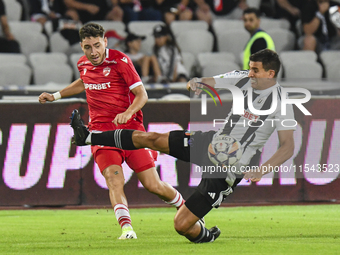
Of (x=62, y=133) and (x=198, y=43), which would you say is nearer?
(x=62, y=133)

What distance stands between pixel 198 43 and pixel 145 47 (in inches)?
45.1

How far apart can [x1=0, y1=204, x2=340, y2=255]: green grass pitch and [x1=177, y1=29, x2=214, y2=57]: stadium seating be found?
444 cm

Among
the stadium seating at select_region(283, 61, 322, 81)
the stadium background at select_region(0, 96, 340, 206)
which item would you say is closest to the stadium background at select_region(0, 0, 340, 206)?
the stadium background at select_region(0, 96, 340, 206)

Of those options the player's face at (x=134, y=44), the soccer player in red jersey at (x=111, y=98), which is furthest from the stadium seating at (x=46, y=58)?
the soccer player in red jersey at (x=111, y=98)

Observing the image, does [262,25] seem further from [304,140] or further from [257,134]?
[257,134]

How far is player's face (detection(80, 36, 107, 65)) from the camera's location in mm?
5844

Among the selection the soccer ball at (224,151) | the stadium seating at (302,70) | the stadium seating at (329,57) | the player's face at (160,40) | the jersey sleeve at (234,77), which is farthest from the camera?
the stadium seating at (329,57)

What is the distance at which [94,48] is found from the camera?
588 cm

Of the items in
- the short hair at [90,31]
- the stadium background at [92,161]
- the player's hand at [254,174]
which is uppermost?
the short hair at [90,31]

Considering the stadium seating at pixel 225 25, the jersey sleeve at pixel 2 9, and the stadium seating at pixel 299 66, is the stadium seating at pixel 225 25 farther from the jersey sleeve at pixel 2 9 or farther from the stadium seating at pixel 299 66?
the jersey sleeve at pixel 2 9

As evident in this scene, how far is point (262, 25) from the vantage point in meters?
13.0

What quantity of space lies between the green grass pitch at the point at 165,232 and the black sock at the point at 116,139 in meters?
0.87

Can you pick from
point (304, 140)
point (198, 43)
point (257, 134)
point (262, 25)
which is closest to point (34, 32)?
point (198, 43)

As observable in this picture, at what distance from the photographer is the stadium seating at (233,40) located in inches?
488
